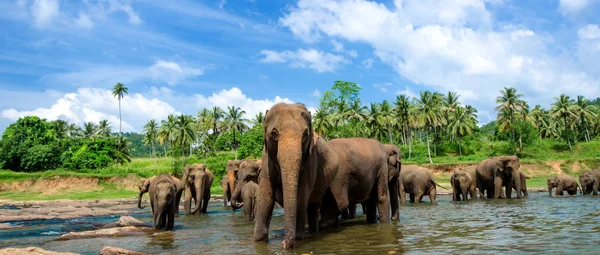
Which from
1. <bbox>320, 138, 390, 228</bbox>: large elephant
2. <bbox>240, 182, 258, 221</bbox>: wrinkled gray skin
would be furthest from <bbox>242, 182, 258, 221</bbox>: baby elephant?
<bbox>320, 138, 390, 228</bbox>: large elephant

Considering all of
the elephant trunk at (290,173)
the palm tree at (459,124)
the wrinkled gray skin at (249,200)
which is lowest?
the wrinkled gray skin at (249,200)

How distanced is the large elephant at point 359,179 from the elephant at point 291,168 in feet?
2.62

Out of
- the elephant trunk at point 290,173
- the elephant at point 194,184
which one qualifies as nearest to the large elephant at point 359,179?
the elephant trunk at point 290,173

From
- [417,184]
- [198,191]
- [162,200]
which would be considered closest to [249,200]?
[162,200]

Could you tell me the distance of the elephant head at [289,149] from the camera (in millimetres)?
7781

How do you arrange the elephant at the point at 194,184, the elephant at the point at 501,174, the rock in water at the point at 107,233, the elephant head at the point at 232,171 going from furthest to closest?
1. the elephant at the point at 501,174
2. the elephant head at the point at 232,171
3. the elephant at the point at 194,184
4. the rock in water at the point at 107,233

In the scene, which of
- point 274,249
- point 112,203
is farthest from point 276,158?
point 112,203

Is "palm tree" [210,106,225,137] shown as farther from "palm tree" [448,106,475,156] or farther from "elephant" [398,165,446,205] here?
"elephant" [398,165,446,205]

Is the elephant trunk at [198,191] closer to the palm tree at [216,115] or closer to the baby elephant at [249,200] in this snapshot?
the baby elephant at [249,200]

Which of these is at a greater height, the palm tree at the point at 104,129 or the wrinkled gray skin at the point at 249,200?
the palm tree at the point at 104,129

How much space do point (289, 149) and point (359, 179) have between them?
154 inches

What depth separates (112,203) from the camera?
39375 mm

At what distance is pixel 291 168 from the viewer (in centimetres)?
775

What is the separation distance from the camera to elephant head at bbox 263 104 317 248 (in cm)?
778
